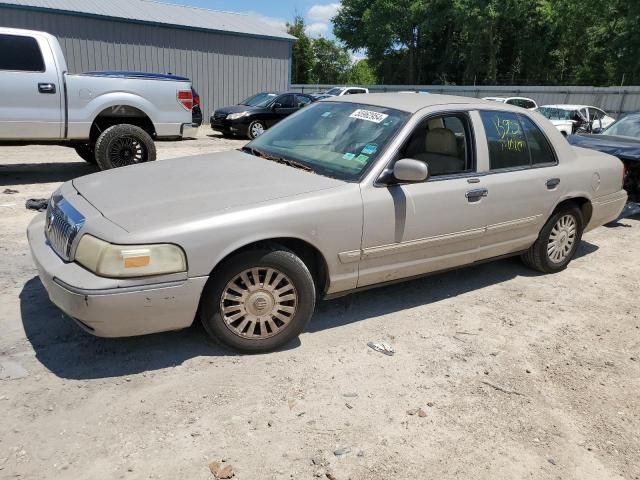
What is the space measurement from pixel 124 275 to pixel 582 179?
418 cm

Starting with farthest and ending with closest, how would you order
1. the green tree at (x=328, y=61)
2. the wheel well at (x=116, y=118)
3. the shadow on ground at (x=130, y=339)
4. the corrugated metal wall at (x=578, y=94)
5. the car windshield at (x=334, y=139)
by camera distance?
the green tree at (x=328, y=61) < the corrugated metal wall at (x=578, y=94) < the wheel well at (x=116, y=118) < the car windshield at (x=334, y=139) < the shadow on ground at (x=130, y=339)

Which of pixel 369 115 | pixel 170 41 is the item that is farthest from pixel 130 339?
pixel 170 41

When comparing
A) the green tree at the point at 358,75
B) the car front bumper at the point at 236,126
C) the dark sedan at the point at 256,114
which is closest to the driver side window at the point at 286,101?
the dark sedan at the point at 256,114

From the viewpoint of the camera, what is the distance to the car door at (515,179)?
4344 mm

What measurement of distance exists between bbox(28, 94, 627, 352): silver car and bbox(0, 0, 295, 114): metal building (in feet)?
52.9

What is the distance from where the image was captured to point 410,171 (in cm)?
356

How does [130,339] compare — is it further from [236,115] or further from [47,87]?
[236,115]

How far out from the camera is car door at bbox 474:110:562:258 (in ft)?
14.3

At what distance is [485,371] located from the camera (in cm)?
346

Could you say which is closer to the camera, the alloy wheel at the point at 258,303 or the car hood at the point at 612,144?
the alloy wheel at the point at 258,303

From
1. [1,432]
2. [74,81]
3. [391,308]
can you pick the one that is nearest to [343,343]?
[391,308]

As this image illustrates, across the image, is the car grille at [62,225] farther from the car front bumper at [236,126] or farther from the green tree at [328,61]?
the green tree at [328,61]

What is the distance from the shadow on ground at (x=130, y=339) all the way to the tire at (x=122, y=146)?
4.38 metres

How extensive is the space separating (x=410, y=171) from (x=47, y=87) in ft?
20.9
